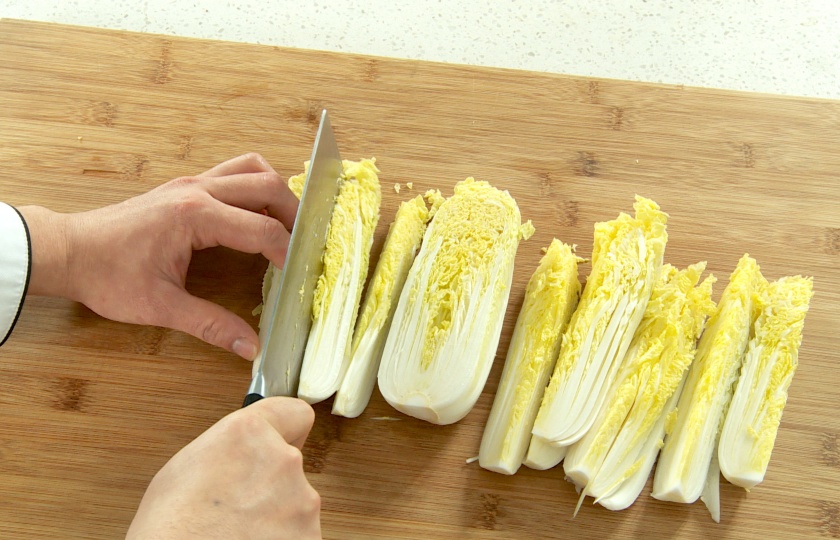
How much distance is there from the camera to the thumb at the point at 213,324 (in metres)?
1.93

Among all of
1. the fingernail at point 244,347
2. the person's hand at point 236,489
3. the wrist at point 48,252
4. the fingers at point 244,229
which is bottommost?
the person's hand at point 236,489

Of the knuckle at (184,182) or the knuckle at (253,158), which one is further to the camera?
the knuckle at (253,158)

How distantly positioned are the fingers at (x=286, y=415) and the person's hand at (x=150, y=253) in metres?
0.41

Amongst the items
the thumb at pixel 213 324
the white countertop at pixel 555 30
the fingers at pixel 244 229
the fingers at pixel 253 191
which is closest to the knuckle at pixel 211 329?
the thumb at pixel 213 324

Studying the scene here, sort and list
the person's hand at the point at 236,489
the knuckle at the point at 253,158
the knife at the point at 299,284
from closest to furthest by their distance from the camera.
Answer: the person's hand at the point at 236,489 < the knife at the point at 299,284 < the knuckle at the point at 253,158

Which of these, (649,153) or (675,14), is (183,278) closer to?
(649,153)

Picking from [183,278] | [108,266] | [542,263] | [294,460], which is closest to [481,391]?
[542,263]

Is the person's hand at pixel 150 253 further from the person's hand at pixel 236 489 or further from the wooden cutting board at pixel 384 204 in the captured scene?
the person's hand at pixel 236 489

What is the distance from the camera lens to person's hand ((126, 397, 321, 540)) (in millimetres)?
1361

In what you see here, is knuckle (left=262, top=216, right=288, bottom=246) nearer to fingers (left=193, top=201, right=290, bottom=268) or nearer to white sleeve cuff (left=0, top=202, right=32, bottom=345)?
fingers (left=193, top=201, right=290, bottom=268)

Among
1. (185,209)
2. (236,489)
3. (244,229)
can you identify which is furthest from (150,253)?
(236,489)

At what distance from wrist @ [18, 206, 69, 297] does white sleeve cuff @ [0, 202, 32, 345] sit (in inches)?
0.8

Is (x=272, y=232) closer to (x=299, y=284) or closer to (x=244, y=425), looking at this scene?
(x=299, y=284)

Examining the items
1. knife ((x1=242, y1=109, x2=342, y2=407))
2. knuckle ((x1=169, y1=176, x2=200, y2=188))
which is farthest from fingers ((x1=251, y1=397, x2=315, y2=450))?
knuckle ((x1=169, y1=176, x2=200, y2=188))
